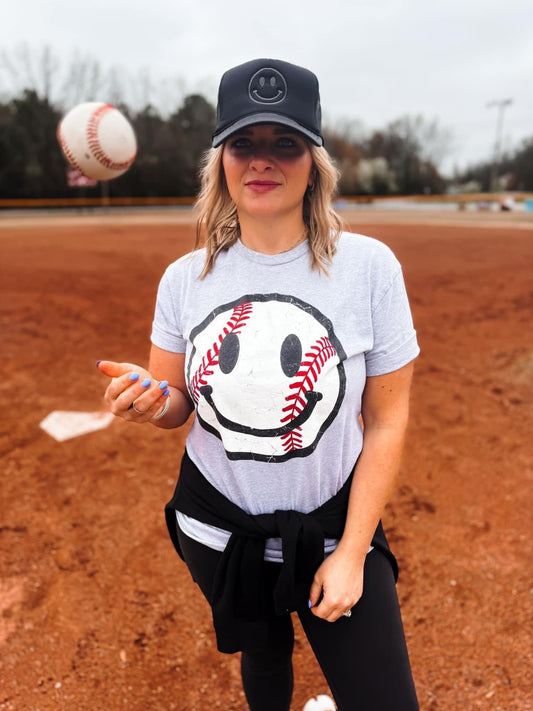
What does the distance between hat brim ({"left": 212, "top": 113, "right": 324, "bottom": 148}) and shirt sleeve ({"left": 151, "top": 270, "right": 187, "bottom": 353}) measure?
0.43 m

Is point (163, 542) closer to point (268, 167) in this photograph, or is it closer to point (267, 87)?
point (268, 167)

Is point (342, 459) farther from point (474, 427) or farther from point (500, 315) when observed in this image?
point (500, 315)

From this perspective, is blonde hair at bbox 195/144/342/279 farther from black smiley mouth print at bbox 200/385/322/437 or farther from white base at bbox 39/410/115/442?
white base at bbox 39/410/115/442

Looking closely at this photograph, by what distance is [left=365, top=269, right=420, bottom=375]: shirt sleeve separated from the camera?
135 cm

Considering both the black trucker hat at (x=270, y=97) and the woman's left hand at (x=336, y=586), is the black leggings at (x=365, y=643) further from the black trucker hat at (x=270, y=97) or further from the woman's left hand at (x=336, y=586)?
the black trucker hat at (x=270, y=97)

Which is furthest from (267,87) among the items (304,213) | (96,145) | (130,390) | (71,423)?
(71,423)

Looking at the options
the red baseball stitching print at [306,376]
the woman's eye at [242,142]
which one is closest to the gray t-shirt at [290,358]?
the red baseball stitching print at [306,376]

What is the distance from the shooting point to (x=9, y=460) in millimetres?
3801

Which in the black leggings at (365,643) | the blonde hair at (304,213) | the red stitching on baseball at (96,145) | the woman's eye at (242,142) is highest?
the red stitching on baseball at (96,145)

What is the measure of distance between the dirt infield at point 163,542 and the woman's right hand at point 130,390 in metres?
1.60

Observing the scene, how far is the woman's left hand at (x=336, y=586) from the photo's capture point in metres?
1.34

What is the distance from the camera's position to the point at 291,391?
52.1 inches

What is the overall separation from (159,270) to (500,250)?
874 cm

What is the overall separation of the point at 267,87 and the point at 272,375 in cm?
76
